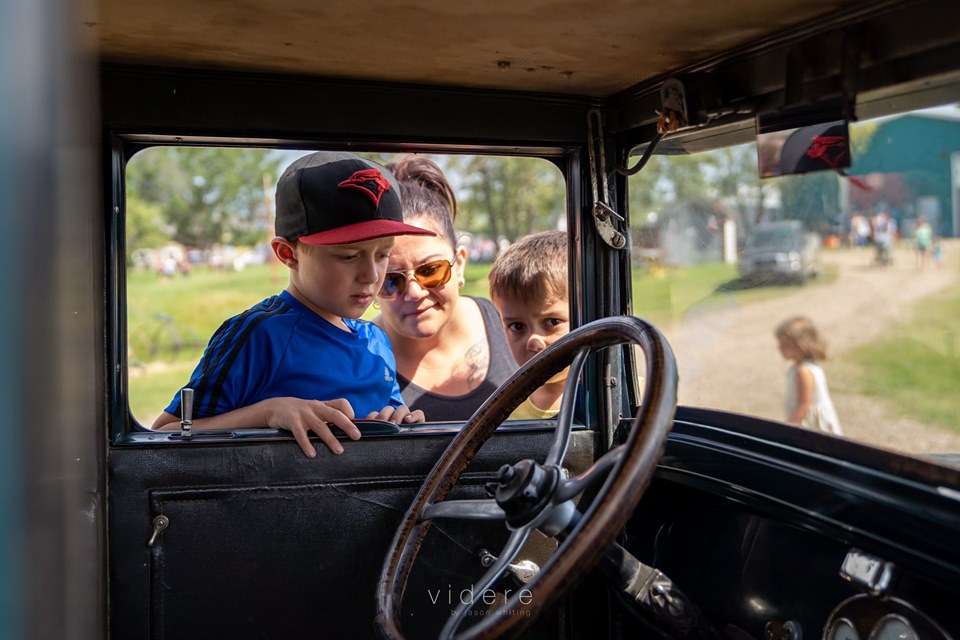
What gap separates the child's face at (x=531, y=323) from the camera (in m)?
2.49

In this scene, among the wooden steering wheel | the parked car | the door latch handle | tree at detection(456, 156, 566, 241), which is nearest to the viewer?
the wooden steering wheel

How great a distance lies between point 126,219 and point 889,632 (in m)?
1.60

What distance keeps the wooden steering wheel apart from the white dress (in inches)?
16.1

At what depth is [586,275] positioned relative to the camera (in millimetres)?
2178

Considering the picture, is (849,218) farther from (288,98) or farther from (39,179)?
(39,179)

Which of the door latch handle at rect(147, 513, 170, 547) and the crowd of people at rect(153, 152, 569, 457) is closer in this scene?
the door latch handle at rect(147, 513, 170, 547)

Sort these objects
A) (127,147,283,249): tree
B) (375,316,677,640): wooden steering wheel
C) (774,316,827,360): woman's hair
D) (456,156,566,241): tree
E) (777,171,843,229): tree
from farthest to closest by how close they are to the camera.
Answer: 1. (127,147,283,249): tree
2. (456,156,566,241): tree
3. (774,316,827,360): woman's hair
4. (777,171,843,229): tree
5. (375,316,677,640): wooden steering wheel

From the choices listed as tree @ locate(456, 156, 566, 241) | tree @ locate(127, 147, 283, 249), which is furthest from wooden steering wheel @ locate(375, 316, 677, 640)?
tree @ locate(127, 147, 283, 249)

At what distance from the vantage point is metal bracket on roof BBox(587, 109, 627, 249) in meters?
2.15

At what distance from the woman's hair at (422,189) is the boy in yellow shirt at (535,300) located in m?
0.24

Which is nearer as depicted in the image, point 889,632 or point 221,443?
point 889,632

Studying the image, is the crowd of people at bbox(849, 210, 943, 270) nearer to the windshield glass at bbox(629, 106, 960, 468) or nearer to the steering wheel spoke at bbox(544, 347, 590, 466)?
the windshield glass at bbox(629, 106, 960, 468)

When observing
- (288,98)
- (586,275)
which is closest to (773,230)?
(586,275)

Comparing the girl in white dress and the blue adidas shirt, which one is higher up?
the blue adidas shirt
